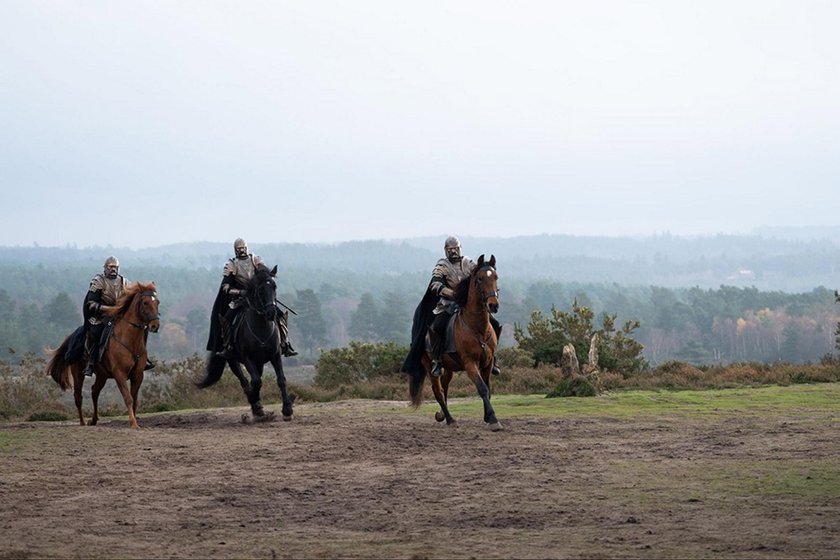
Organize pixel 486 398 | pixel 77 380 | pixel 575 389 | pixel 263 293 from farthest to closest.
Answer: pixel 575 389 < pixel 77 380 < pixel 263 293 < pixel 486 398

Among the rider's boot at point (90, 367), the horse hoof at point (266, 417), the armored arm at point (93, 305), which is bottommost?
the horse hoof at point (266, 417)

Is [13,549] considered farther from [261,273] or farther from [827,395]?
[827,395]

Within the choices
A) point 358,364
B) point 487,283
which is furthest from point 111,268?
point 358,364

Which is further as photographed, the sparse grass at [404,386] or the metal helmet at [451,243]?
the sparse grass at [404,386]

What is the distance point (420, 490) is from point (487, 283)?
520 cm

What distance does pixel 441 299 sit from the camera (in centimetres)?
1850

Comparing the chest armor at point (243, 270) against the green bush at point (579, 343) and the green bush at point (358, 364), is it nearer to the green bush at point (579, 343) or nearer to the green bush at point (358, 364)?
the green bush at point (358, 364)

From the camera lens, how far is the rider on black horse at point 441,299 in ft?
60.1

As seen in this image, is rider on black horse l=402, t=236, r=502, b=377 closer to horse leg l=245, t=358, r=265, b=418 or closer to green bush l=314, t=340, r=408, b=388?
horse leg l=245, t=358, r=265, b=418

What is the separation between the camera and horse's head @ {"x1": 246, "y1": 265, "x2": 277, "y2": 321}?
19.3m

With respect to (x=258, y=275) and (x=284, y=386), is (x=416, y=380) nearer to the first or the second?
(x=284, y=386)

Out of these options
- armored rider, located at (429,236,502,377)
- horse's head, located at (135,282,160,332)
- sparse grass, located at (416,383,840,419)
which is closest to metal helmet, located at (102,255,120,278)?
horse's head, located at (135,282,160,332)

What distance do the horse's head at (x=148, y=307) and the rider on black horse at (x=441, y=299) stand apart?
4.16 metres

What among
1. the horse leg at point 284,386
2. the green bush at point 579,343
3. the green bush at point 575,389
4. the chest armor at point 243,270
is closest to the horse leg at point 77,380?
the chest armor at point 243,270
